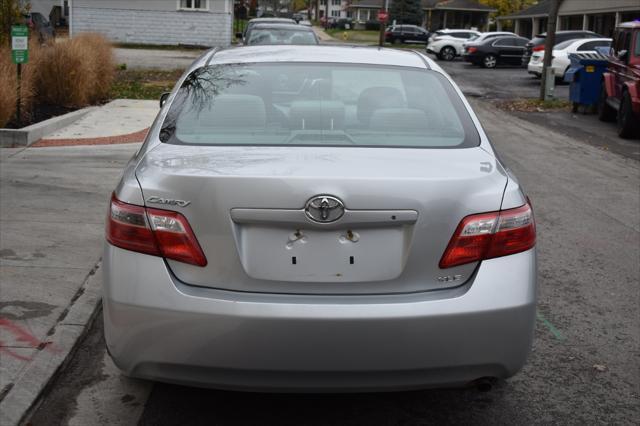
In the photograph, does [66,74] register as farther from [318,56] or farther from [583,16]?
[583,16]

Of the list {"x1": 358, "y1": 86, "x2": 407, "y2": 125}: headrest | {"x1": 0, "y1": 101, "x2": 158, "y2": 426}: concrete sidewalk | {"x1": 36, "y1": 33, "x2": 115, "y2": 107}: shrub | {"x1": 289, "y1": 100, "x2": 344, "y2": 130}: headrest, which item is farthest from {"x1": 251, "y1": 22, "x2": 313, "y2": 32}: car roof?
{"x1": 289, "y1": 100, "x2": 344, "y2": 130}: headrest

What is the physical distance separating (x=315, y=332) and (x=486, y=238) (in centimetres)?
79

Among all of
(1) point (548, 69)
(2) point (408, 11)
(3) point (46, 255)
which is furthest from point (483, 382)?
(2) point (408, 11)

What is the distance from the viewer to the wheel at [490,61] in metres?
39.0

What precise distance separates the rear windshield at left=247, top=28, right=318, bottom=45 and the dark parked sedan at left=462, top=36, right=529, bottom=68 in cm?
1838

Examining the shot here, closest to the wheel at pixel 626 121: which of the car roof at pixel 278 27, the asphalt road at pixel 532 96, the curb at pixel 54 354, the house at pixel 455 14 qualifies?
the asphalt road at pixel 532 96

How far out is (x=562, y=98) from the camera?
24.8 m

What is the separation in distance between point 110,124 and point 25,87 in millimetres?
1640

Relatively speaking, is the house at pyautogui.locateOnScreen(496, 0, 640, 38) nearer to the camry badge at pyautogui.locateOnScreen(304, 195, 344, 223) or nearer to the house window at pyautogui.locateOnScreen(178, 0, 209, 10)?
the house window at pyautogui.locateOnScreen(178, 0, 209, 10)

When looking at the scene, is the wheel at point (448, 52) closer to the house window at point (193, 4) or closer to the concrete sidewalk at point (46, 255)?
the house window at point (193, 4)

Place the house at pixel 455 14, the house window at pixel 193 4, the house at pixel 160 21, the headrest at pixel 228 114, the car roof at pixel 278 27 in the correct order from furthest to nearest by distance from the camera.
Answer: the house at pixel 455 14, the house window at pixel 193 4, the house at pixel 160 21, the car roof at pixel 278 27, the headrest at pixel 228 114

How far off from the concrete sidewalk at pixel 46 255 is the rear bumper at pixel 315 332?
1041mm

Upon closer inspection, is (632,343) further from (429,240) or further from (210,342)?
(210,342)

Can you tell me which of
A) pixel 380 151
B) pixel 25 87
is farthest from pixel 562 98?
pixel 380 151
